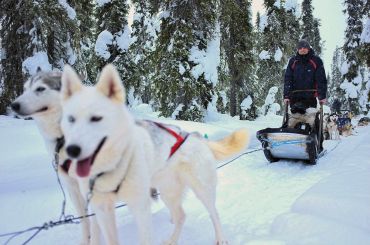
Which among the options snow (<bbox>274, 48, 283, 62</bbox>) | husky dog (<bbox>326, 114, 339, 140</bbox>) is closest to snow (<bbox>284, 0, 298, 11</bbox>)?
snow (<bbox>274, 48, 283, 62</bbox>)

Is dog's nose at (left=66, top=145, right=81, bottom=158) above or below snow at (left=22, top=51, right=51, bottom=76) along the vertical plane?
below

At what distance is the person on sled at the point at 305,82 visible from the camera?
6.71m

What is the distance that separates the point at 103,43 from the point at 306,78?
40.7 feet

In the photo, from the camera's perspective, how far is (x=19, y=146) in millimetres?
6762

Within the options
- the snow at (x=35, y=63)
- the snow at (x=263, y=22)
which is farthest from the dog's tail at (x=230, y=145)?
the snow at (x=263, y=22)

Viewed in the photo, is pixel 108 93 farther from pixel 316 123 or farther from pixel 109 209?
pixel 316 123

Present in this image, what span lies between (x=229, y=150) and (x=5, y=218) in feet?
8.51

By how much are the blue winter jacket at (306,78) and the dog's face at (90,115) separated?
5.34m

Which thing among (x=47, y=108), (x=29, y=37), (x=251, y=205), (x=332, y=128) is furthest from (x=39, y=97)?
(x=332, y=128)

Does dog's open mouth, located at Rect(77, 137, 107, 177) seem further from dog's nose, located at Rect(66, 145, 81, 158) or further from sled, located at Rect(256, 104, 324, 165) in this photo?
sled, located at Rect(256, 104, 324, 165)

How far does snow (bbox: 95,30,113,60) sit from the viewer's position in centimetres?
1714

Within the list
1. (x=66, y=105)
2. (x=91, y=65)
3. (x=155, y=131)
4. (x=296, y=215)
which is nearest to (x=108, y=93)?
(x=66, y=105)

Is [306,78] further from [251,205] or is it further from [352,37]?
[352,37]

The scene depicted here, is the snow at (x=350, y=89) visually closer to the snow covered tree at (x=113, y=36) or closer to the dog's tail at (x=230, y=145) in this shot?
the snow covered tree at (x=113, y=36)
